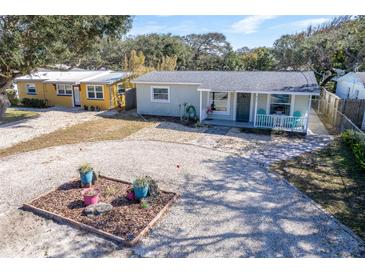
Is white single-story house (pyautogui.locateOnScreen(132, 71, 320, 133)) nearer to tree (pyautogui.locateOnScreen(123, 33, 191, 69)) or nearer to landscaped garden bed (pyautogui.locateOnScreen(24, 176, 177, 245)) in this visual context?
landscaped garden bed (pyautogui.locateOnScreen(24, 176, 177, 245))

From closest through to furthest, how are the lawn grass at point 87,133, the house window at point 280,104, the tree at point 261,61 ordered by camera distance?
the lawn grass at point 87,133 → the house window at point 280,104 → the tree at point 261,61

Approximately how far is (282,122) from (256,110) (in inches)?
59.1

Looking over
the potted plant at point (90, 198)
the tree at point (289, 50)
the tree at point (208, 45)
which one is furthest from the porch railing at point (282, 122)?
the tree at point (208, 45)

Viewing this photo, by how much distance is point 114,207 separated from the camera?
6.47 metres

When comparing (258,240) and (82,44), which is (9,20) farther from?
(258,240)

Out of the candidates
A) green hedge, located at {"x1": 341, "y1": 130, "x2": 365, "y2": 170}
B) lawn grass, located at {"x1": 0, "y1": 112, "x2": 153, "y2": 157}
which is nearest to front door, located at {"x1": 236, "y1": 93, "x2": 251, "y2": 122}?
green hedge, located at {"x1": 341, "y1": 130, "x2": 365, "y2": 170}

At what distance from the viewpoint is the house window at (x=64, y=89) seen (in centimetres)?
2084

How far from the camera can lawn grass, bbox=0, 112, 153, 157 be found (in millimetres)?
11609

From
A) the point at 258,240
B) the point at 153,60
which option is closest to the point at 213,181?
the point at 258,240

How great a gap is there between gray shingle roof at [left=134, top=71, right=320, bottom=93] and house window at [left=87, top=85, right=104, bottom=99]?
3.84m

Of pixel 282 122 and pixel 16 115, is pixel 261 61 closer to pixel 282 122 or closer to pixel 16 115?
pixel 282 122

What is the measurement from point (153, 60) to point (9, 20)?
86.6 ft

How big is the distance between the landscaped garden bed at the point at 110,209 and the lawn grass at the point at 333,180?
4045 mm

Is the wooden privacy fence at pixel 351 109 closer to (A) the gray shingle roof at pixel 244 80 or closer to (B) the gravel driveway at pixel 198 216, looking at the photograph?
(A) the gray shingle roof at pixel 244 80
